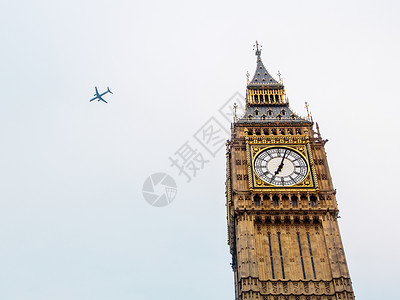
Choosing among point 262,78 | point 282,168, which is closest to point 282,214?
point 282,168

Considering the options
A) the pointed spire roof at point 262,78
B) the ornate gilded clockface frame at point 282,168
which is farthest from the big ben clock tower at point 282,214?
→ the pointed spire roof at point 262,78

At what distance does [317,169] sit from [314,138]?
507cm

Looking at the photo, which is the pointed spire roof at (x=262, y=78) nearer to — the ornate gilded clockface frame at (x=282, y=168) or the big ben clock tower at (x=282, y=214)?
the big ben clock tower at (x=282, y=214)

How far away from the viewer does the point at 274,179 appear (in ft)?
206

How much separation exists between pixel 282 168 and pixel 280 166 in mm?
311

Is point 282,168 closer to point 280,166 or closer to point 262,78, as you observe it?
point 280,166

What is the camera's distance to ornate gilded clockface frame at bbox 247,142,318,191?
6206 centimetres

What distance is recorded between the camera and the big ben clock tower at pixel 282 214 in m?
54.8

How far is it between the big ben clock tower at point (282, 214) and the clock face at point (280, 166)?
0.11 meters

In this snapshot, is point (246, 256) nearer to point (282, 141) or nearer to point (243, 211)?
point (243, 211)

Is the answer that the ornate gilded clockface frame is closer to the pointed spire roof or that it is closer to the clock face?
the clock face

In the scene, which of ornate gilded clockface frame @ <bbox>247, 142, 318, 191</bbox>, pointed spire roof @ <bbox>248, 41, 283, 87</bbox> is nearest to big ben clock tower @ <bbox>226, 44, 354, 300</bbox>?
ornate gilded clockface frame @ <bbox>247, 142, 318, 191</bbox>

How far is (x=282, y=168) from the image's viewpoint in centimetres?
6366

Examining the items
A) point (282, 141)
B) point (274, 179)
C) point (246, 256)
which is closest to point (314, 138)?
point (282, 141)
